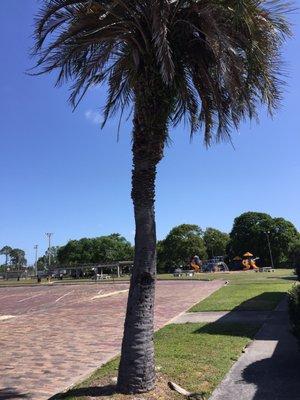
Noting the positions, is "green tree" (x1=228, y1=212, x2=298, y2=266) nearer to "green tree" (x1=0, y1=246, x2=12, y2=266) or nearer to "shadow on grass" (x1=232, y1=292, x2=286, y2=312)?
"shadow on grass" (x1=232, y1=292, x2=286, y2=312)

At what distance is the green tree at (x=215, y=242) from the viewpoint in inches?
4534

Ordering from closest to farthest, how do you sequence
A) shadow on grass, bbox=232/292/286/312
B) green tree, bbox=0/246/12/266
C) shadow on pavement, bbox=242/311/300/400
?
shadow on pavement, bbox=242/311/300/400
shadow on grass, bbox=232/292/286/312
green tree, bbox=0/246/12/266

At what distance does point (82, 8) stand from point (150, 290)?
13.7 ft

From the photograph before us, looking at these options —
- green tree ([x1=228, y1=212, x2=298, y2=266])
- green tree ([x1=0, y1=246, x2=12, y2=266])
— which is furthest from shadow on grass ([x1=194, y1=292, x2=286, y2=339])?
green tree ([x1=0, y1=246, x2=12, y2=266])

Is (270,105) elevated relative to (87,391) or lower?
elevated

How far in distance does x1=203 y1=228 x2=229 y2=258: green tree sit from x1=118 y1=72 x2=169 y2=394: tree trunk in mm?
108534

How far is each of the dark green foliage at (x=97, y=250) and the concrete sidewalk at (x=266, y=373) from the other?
9952 cm

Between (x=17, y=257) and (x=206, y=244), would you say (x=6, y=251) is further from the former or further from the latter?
(x=206, y=244)

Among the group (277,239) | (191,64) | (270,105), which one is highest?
(277,239)

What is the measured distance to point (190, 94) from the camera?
872cm

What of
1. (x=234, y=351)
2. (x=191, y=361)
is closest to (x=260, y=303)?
(x=234, y=351)

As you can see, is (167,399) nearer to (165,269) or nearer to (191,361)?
(191,361)

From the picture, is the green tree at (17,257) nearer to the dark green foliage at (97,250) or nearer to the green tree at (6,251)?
the green tree at (6,251)

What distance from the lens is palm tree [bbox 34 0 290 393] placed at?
6.96 m
